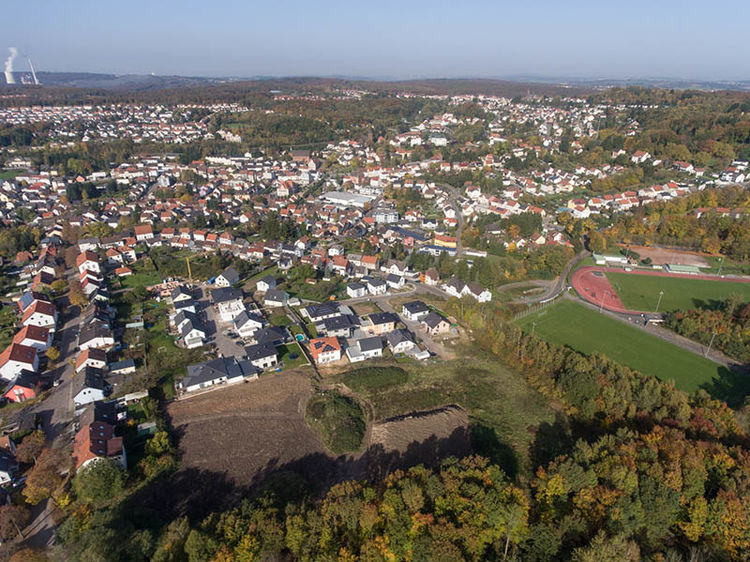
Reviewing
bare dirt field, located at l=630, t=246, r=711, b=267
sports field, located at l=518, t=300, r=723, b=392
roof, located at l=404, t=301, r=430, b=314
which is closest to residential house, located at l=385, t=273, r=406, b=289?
roof, located at l=404, t=301, r=430, b=314

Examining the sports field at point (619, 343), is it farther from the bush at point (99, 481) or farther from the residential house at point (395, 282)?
the bush at point (99, 481)

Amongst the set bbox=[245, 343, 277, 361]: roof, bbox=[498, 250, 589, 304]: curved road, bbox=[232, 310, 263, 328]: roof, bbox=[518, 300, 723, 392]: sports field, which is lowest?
bbox=[518, 300, 723, 392]: sports field

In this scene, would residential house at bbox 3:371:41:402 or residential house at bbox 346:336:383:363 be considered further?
residential house at bbox 346:336:383:363

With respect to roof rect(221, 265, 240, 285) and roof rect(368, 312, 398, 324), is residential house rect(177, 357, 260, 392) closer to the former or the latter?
roof rect(368, 312, 398, 324)

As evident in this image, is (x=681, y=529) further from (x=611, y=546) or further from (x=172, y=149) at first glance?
(x=172, y=149)

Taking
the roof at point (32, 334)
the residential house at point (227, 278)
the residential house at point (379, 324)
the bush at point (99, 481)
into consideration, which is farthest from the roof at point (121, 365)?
the residential house at point (379, 324)

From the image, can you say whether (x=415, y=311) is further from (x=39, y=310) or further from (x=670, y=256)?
(x=670, y=256)

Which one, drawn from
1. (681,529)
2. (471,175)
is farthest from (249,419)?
(471,175)
